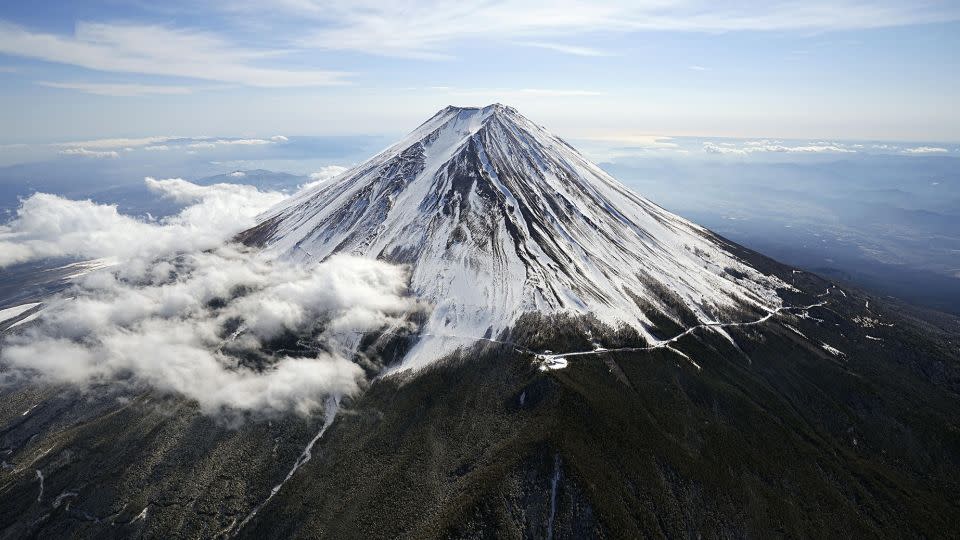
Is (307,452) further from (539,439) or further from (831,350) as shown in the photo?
(831,350)

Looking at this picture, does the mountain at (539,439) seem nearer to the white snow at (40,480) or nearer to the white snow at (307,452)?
the white snow at (307,452)

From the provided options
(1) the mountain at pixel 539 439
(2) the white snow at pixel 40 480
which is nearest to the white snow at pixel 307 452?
(1) the mountain at pixel 539 439

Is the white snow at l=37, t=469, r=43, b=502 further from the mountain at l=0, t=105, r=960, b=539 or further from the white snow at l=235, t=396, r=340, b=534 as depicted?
the white snow at l=235, t=396, r=340, b=534

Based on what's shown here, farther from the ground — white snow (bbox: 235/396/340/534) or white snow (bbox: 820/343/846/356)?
white snow (bbox: 820/343/846/356)

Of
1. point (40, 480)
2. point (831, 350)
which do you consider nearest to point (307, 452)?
point (40, 480)

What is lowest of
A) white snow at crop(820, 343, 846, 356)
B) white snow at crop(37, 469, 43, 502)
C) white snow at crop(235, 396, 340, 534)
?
white snow at crop(37, 469, 43, 502)

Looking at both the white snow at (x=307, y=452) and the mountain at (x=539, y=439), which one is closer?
the mountain at (x=539, y=439)

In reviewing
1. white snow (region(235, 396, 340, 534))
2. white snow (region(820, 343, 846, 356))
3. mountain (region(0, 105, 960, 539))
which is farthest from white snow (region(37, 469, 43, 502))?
white snow (region(820, 343, 846, 356))

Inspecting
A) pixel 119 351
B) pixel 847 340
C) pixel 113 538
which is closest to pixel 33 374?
pixel 119 351
